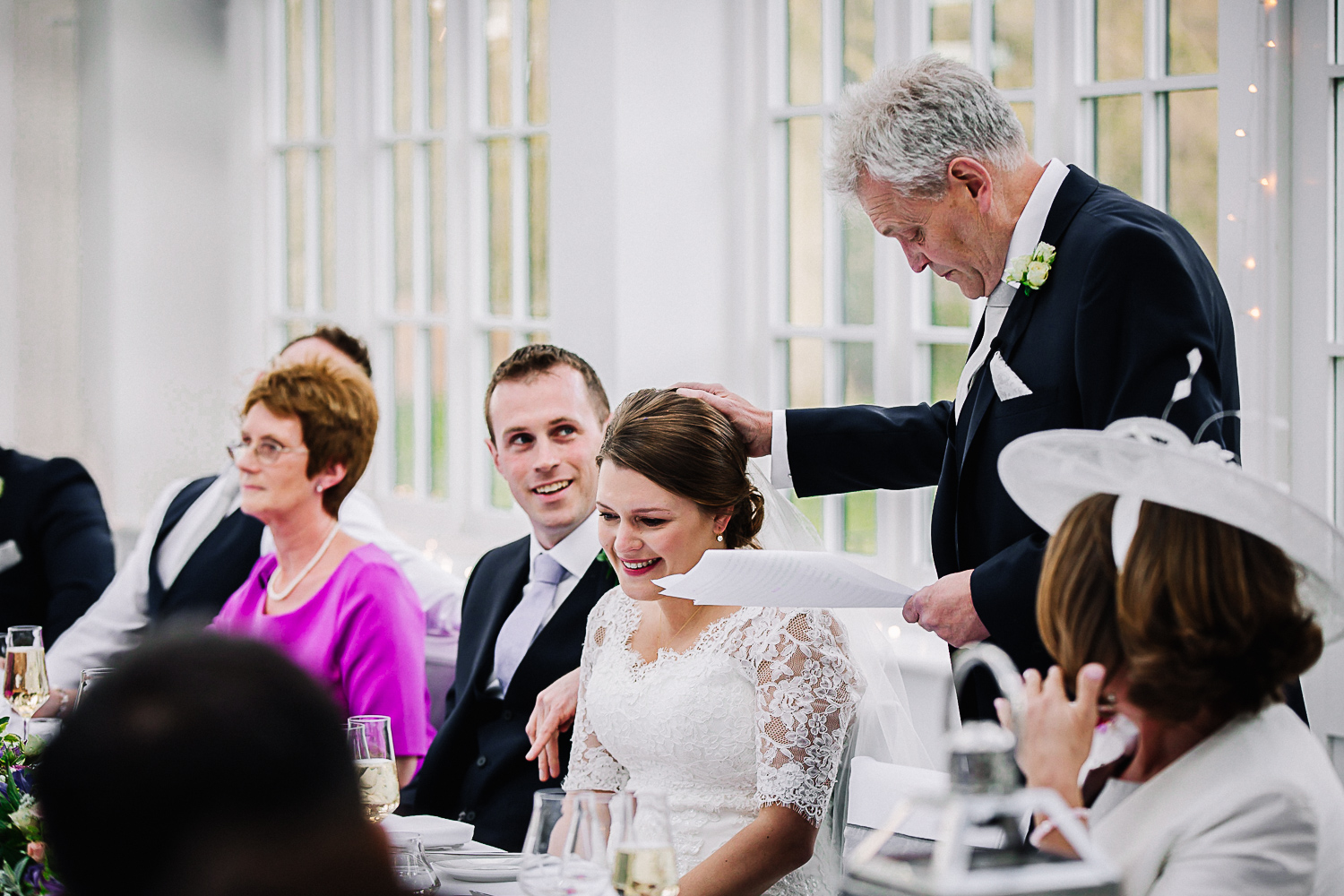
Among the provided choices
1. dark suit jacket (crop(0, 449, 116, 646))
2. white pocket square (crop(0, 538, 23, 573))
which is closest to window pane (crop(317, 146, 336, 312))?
dark suit jacket (crop(0, 449, 116, 646))

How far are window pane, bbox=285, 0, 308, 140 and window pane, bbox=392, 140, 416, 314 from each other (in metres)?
0.64

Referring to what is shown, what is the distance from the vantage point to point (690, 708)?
2047 millimetres

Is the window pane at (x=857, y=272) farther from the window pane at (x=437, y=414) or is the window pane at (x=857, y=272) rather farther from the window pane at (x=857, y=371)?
the window pane at (x=437, y=414)

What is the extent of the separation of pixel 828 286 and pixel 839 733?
203 centimetres

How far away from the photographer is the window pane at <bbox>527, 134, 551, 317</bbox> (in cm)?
453

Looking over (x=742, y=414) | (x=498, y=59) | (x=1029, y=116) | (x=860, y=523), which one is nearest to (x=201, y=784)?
(x=742, y=414)

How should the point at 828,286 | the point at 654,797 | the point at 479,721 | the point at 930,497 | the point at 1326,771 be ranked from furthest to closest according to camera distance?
1. the point at 828,286
2. the point at 930,497
3. the point at 479,721
4. the point at 654,797
5. the point at 1326,771

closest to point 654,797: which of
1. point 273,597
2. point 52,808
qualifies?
point 52,808

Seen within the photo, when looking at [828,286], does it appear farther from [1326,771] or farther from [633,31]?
[1326,771]

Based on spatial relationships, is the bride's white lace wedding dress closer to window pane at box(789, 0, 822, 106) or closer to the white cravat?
the white cravat

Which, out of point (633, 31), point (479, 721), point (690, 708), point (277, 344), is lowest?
point (479, 721)

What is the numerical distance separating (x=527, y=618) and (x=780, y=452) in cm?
75

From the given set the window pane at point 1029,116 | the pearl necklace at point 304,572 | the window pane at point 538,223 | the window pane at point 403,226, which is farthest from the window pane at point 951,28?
the window pane at point 403,226

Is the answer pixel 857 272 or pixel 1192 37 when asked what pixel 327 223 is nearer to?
pixel 857 272
